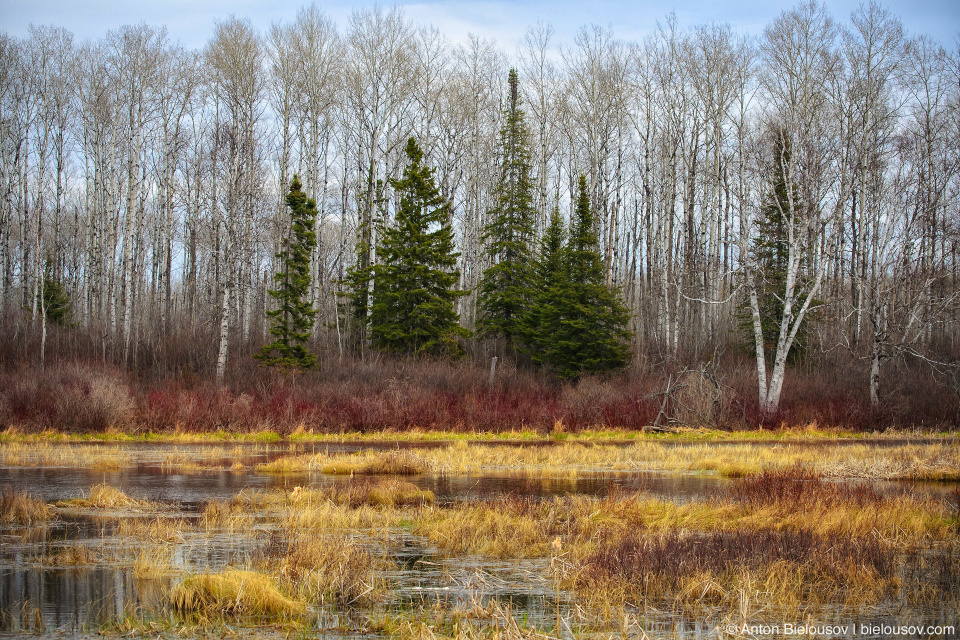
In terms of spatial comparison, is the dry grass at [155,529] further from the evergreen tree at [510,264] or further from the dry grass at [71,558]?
the evergreen tree at [510,264]

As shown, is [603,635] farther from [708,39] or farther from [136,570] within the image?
[708,39]

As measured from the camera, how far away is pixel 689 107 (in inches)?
1574

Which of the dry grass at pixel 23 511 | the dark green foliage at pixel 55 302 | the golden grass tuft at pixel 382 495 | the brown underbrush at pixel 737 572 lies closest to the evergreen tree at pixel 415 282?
the dark green foliage at pixel 55 302

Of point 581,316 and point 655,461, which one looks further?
point 581,316

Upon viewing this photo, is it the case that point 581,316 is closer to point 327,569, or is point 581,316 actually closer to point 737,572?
point 737,572

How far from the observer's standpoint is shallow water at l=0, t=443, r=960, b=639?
6.86 metres

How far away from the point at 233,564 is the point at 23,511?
4.46 m

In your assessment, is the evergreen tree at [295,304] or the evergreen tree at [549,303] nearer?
the evergreen tree at [295,304]

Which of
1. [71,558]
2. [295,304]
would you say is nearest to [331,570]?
[71,558]

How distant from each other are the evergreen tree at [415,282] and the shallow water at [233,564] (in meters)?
17.8

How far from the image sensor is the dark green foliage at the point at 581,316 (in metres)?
32.9

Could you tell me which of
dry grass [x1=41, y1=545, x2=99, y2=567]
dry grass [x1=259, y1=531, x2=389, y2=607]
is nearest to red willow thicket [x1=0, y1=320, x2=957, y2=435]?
dry grass [x1=41, y1=545, x2=99, y2=567]

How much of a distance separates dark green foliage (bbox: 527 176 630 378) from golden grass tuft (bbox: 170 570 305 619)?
25.8 metres

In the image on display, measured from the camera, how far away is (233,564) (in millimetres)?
8586
